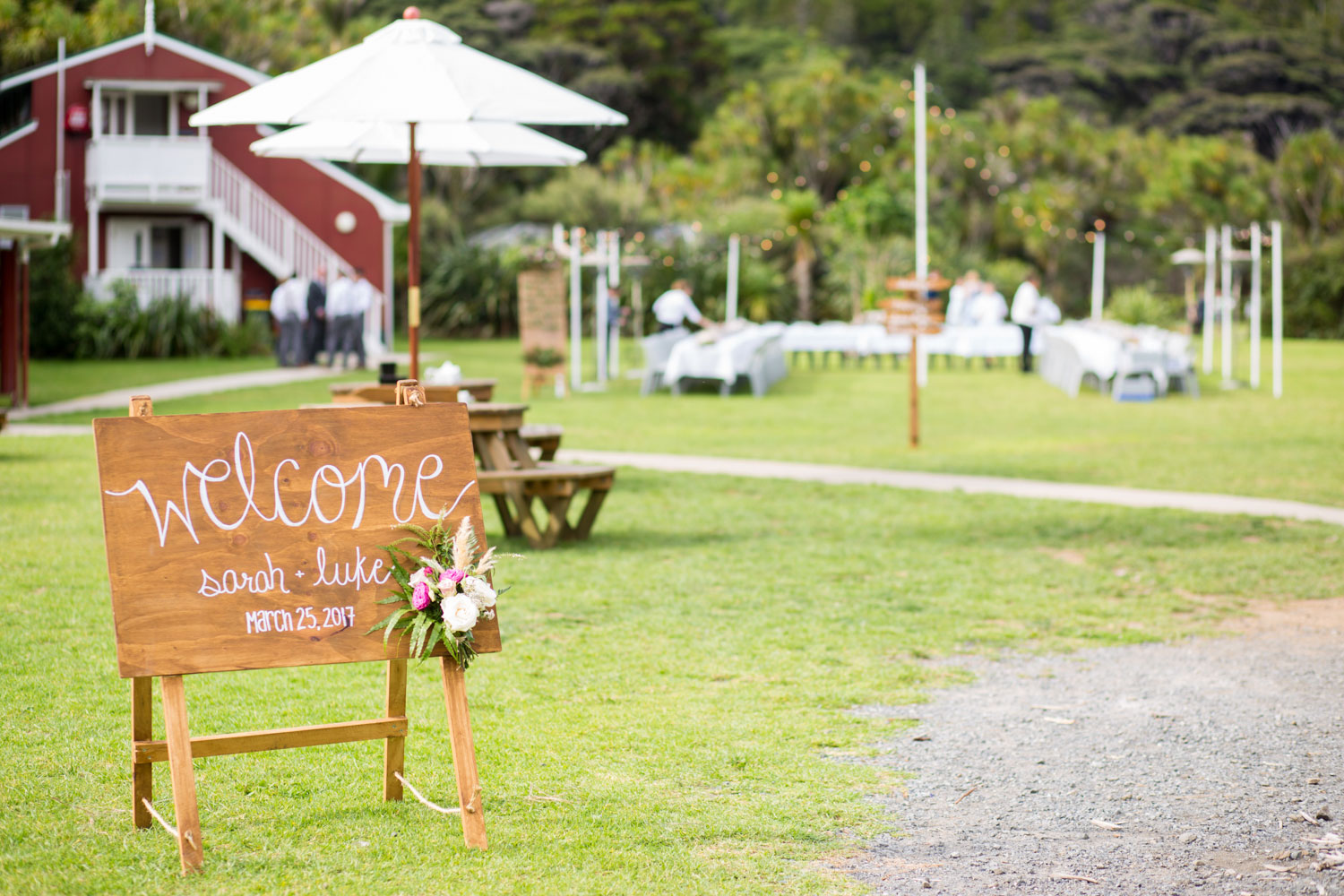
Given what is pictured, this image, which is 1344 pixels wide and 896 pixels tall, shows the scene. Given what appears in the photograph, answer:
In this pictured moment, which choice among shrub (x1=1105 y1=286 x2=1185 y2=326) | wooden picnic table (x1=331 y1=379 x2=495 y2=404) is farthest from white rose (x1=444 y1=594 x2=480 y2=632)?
shrub (x1=1105 y1=286 x2=1185 y2=326)

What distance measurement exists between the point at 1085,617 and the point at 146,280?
23.6m

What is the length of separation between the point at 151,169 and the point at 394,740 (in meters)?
25.7

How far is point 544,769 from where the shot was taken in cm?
469

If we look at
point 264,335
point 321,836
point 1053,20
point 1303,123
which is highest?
point 1053,20

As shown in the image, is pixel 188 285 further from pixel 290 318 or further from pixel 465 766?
pixel 465 766

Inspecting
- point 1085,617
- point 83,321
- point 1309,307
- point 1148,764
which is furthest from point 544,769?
point 1309,307

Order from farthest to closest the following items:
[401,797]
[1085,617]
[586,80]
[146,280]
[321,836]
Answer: [586,80] → [146,280] → [1085,617] → [401,797] → [321,836]

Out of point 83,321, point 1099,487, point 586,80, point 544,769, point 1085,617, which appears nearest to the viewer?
point 544,769

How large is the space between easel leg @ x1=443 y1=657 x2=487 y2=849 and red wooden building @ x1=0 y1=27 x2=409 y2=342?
24.3m

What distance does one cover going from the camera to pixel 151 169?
2747 cm

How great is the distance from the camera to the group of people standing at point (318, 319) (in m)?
24.5

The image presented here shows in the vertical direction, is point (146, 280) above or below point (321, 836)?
above

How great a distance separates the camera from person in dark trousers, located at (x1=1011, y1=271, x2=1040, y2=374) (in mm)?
25812

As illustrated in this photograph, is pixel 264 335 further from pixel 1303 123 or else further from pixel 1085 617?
pixel 1303 123
